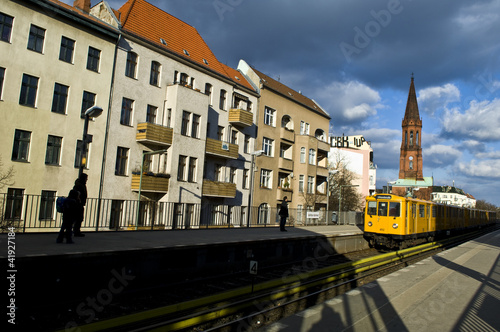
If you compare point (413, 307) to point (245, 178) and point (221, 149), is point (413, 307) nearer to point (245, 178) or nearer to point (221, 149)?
point (221, 149)

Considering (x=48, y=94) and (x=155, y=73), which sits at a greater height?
(x=155, y=73)

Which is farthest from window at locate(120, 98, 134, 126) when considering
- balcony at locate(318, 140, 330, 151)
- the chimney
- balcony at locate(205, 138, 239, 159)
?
balcony at locate(318, 140, 330, 151)

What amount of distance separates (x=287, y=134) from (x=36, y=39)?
24754 mm

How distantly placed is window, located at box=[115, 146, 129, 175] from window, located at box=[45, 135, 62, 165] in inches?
146

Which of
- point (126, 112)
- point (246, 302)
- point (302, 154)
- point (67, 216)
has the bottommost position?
point (246, 302)

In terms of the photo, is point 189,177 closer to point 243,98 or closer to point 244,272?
point 243,98

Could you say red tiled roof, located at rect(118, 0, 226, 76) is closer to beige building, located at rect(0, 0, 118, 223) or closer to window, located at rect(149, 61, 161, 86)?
window, located at rect(149, 61, 161, 86)

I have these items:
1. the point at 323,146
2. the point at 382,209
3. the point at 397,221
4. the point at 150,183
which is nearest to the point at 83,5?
the point at 150,183

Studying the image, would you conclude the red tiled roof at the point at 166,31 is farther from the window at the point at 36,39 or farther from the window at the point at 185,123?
the window at the point at 36,39

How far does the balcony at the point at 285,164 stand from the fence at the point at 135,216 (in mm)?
6812

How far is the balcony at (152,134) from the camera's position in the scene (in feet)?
84.1

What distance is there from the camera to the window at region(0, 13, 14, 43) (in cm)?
2014

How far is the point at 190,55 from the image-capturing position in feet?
103

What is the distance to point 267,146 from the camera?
38.0 m
